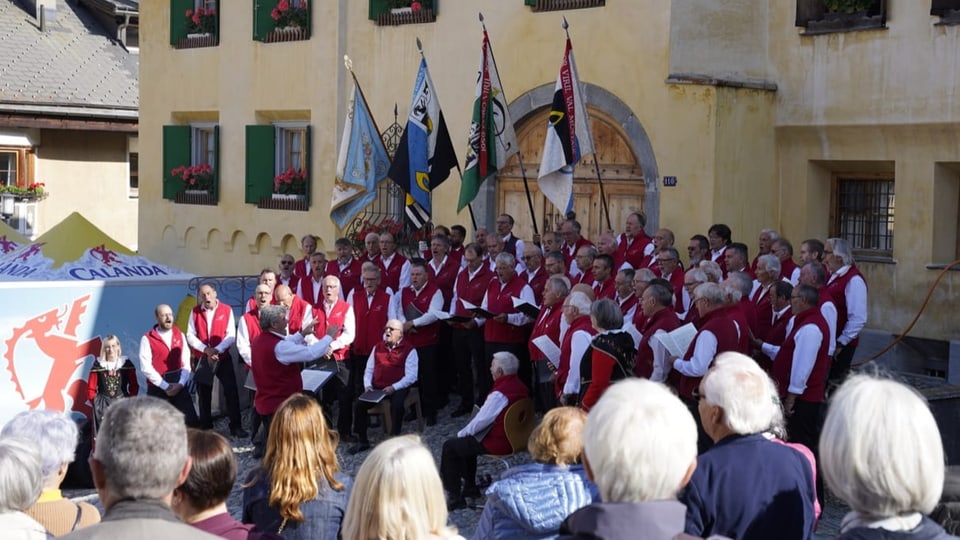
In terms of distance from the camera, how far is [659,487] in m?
3.74

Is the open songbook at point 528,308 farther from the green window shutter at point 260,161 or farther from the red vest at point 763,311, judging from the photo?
the green window shutter at point 260,161

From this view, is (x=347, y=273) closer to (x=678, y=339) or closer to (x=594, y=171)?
(x=594, y=171)

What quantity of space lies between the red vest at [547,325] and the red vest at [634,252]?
5.86ft

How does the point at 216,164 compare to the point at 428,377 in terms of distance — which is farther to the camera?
the point at 216,164

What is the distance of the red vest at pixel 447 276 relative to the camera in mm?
13859

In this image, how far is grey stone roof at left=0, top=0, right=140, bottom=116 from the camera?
2898cm

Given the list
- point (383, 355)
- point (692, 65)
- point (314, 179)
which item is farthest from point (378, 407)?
point (314, 179)

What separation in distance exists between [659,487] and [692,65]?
1143 centimetres

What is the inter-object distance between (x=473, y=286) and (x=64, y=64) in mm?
19943

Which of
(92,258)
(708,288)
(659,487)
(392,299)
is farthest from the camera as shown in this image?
(92,258)

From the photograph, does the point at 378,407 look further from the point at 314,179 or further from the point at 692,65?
the point at 314,179

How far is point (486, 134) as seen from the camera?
14.9 m

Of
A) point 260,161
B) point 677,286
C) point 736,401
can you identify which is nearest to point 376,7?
point 260,161

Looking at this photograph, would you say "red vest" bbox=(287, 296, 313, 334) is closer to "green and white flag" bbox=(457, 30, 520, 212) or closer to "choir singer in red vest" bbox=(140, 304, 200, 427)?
"choir singer in red vest" bbox=(140, 304, 200, 427)
